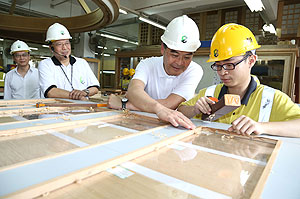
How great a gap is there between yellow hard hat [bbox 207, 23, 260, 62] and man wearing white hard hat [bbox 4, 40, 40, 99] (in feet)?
11.1

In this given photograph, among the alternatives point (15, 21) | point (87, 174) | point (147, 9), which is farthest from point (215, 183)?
point (147, 9)

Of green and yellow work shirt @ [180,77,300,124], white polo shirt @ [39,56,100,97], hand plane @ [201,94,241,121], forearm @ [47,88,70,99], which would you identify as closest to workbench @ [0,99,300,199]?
hand plane @ [201,94,241,121]

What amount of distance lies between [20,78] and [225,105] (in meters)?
3.66

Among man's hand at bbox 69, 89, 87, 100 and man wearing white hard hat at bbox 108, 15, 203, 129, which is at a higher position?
man wearing white hard hat at bbox 108, 15, 203, 129

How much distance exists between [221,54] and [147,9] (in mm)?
6461

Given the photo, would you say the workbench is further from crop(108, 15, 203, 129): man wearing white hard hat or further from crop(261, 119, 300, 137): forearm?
crop(108, 15, 203, 129): man wearing white hard hat

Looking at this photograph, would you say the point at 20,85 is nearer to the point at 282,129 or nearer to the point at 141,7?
the point at 282,129

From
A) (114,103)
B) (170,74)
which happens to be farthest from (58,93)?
(170,74)

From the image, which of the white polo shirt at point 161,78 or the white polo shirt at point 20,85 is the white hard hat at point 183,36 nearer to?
the white polo shirt at point 161,78

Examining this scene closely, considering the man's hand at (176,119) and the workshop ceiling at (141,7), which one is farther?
the workshop ceiling at (141,7)

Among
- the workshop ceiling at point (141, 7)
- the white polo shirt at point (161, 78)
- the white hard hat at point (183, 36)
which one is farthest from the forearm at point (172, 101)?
the workshop ceiling at point (141, 7)

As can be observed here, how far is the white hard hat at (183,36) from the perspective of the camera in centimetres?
178

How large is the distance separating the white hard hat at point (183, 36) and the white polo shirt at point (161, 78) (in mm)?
310

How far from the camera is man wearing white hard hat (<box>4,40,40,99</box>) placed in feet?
11.6
